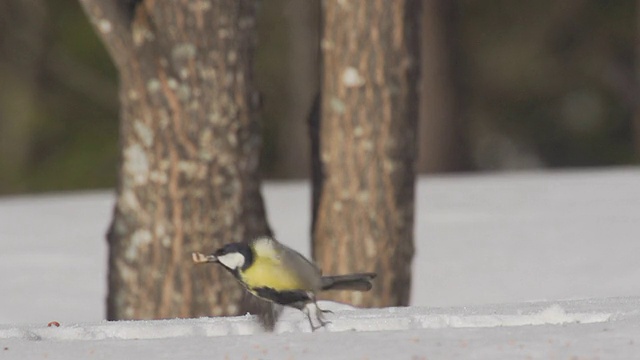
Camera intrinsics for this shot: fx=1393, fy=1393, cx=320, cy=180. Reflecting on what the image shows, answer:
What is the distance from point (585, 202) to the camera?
9.54m

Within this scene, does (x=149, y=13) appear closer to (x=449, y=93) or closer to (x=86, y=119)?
(x=449, y=93)

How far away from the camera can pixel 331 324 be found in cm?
420

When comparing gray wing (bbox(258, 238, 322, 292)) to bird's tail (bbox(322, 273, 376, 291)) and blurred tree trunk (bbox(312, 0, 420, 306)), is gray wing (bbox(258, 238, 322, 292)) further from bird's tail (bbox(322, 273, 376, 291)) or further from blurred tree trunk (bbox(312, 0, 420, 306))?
blurred tree trunk (bbox(312, 0, 420, 306))

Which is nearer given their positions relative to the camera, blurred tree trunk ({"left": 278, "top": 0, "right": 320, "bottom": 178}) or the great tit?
the great tit

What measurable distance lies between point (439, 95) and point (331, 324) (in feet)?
33.0

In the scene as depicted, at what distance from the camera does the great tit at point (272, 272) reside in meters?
4.07

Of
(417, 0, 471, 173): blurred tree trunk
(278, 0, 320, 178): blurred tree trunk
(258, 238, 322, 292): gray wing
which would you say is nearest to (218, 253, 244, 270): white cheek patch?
(258, 238, 322, 292): gray wing

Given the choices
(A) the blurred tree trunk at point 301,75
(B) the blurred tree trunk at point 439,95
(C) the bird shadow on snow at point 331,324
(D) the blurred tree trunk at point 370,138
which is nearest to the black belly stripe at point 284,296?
(C) the bird shadow on snow at point 331,324

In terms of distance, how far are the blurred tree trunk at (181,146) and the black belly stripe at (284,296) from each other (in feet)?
4.95

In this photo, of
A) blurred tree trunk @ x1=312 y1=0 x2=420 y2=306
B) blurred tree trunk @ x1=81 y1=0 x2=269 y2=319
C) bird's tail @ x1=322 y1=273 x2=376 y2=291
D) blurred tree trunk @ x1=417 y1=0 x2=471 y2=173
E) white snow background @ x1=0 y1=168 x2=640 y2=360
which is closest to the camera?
white snow background @ x1=0 y1=168 x2=640 y2=360

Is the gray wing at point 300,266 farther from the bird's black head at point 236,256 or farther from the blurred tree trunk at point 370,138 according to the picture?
the blurred tree trunk at point 370,138

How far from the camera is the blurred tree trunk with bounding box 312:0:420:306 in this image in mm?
5910

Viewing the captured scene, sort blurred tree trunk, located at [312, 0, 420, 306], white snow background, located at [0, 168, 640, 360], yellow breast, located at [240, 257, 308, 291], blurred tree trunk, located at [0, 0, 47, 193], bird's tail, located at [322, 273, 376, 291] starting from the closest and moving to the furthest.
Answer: white snow background, located at [0, 168, 640, 360] → yellow breast, located at [240, 257, 308, 291] → bird's tail, located at [322, 273, 376, 291] → blurred tree trunk, located at [312, 0, 420, 306] → blurred tree trunk, located at [0, 0, 47, 193]

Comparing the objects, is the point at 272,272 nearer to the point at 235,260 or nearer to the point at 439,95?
the point at 235,260
